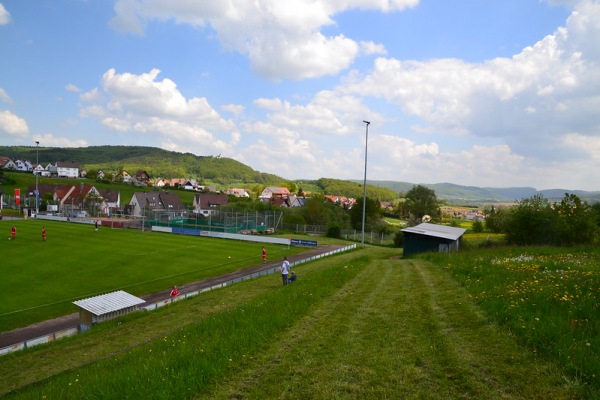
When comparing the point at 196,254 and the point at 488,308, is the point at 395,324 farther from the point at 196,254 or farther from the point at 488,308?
the point at 196,254

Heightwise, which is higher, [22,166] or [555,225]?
[22,166]

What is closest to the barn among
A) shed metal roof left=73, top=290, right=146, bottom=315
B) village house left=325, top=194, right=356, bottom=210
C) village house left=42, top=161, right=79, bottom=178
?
shed metal roof left=73, top=290, right=146, bottom=315

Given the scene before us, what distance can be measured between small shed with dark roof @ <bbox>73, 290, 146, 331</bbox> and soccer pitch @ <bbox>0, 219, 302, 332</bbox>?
3107 millimetres

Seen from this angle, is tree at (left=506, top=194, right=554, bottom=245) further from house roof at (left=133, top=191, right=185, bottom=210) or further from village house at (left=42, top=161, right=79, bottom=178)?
village house at (left=42, top=161, right=79, bottom=178)

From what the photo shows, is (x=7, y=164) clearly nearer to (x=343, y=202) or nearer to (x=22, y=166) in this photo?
(x=22, y=166)

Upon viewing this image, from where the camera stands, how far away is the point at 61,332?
16422 mm

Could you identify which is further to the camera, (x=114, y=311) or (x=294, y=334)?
(x=114, y=311)

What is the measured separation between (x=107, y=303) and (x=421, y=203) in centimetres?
8177

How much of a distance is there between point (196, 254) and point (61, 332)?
79.1ft

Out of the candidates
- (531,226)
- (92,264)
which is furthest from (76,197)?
(531,226)

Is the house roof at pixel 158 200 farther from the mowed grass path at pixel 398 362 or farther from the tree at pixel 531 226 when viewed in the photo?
the mowed grass path at pixel 398 362

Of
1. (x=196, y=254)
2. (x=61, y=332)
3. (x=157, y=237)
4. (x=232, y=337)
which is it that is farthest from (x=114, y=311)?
(x=157, y=237)

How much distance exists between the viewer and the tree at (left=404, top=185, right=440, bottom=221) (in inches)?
3571

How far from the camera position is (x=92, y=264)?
31828mm
